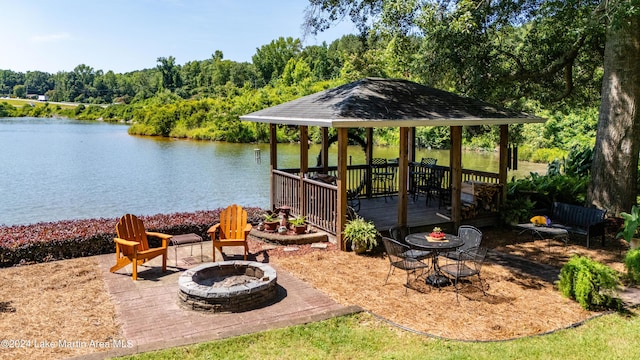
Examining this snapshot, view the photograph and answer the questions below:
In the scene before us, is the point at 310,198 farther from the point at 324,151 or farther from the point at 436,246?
the point at 436,246

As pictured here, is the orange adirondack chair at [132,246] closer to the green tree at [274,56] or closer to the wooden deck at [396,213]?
the wooden deck at [396,213]

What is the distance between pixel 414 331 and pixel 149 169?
24065 mm

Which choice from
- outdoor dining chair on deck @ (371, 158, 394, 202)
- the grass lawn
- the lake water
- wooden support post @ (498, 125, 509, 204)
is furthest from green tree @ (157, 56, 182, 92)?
the grass lawn

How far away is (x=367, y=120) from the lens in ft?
27.0

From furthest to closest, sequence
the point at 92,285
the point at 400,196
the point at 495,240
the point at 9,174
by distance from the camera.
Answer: the point at 9,174
the point at 495,240
the point at 400,196
the point at 92,285

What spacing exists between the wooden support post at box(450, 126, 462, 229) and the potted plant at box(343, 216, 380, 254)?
2292 mm

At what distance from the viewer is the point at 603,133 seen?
10.7 m

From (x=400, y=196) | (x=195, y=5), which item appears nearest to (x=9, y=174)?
(x=195, y=5)

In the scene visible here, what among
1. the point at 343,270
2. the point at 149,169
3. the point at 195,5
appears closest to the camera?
the point at 343,270

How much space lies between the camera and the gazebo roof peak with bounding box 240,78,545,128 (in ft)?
27.9

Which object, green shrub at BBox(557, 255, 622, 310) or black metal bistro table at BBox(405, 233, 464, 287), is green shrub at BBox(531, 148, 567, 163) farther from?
green shrub at BBox(557, 255, 622, 310)

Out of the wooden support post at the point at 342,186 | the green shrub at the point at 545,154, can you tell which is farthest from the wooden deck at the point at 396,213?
the green shrub at the point at 545,154

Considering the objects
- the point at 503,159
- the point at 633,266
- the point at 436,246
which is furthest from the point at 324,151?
the point at 633,266

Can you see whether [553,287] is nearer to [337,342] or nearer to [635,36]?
[337,342]
